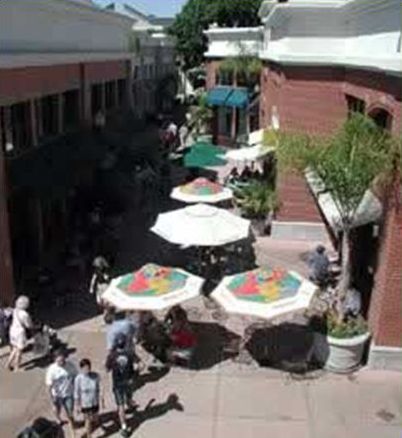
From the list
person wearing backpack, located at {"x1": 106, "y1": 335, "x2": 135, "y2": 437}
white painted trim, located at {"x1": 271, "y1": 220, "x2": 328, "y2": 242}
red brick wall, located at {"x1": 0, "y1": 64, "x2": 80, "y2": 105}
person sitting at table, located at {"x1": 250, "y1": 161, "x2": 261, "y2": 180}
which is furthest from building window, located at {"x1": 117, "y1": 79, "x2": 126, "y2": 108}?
person wearing backpack, located at {"x1": 106, "y1": 335, "x2": 135, "y2": 437}

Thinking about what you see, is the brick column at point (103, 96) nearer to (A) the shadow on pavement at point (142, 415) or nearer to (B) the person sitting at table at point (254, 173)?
(B) the person sitting at table at point (254, 173)

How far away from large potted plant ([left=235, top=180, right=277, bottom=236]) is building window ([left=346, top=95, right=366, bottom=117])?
376 cm

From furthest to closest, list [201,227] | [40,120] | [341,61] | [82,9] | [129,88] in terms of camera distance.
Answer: [129,88]
[82,9]
[40,120]
[341,61]
[201,227]

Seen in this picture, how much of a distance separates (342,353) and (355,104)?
8474mm

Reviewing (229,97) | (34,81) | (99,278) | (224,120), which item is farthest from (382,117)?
(224,120)

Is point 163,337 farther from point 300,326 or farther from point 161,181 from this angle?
point 161,181

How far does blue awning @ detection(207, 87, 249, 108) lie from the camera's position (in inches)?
1609

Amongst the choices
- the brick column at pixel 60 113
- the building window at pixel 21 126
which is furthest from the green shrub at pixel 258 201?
the building window at pixel 21 126

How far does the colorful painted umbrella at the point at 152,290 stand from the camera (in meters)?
15.3

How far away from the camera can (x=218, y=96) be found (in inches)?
1665

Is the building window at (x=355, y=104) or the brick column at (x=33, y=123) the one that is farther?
the brick column at (x=33, y=123)

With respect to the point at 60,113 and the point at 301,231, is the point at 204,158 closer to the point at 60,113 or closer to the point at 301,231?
the point at 301,231

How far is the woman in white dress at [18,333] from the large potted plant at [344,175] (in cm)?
579

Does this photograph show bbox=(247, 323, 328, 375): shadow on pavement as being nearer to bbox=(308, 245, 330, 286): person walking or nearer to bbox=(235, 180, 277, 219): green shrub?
bbox=(308, 245, 330, 286): person walking
